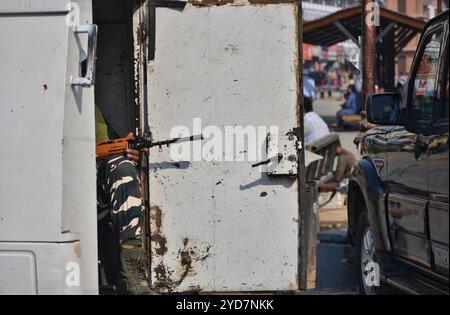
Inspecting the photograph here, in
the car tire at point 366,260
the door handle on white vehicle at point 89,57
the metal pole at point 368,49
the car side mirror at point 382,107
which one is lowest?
the car tire at point 366,260

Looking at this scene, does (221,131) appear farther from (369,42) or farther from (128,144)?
(369,42)

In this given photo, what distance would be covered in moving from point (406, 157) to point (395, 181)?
323 millimetres

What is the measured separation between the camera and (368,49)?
25.6ft

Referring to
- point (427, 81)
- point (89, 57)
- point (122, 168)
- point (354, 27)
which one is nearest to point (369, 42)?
point (427, 81)

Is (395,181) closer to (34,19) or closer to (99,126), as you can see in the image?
(99,126)

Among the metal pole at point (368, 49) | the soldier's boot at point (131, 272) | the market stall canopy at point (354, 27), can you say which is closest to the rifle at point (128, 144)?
the soldier's boot at point (131, 272)

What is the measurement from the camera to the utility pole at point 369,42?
7.62 m

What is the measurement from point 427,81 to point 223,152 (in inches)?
54.2

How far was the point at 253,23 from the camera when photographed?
5.41 meters

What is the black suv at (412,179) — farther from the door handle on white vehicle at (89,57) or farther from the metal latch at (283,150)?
the door handle on white vehicle at (89,57)

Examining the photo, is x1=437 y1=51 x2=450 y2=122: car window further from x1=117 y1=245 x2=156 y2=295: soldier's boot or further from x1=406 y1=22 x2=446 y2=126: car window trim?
x1=117 y1=245 x2=156 y2=295: soldier's boot

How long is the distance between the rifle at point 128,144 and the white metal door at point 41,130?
1.35 meters

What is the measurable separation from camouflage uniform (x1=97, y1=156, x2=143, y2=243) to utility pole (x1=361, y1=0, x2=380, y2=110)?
3.03 m

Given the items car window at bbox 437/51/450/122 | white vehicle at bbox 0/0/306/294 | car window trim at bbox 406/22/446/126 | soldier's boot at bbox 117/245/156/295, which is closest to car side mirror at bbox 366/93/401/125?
car window trim at bbox 406/22/446/126
